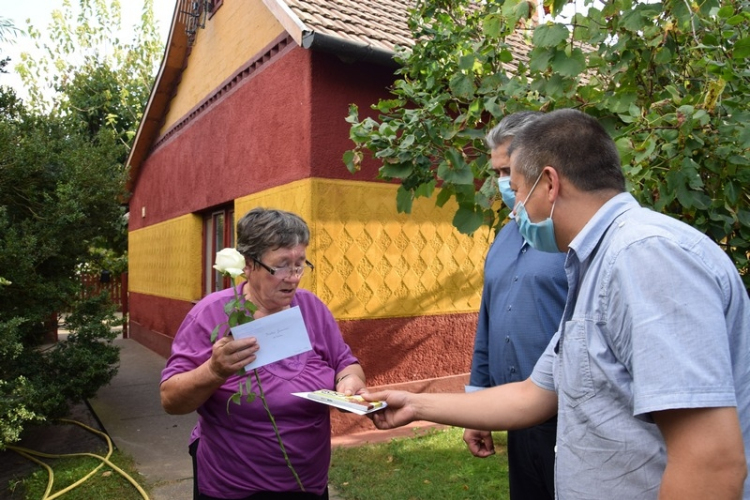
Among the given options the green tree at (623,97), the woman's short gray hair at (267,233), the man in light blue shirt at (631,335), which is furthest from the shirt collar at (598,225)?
the woman's short gray hair at (267,233)

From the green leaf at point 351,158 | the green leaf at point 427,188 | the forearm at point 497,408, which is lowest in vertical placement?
the forearm at point 497,408

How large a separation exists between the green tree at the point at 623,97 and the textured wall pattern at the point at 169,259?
6.29m

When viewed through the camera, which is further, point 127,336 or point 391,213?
point 127,336

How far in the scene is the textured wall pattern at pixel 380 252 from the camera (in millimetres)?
6004

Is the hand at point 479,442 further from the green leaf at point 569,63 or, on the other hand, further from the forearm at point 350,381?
the green leaf at point 569,63

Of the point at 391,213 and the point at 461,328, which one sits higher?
the point at 391,213

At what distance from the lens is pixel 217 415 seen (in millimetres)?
2312

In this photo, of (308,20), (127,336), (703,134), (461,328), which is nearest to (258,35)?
(308,20)

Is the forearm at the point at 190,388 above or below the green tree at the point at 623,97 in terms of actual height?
below

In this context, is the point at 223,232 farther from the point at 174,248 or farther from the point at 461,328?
the point at 461,328

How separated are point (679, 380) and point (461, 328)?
5.95m

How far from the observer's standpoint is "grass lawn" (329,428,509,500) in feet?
14.9

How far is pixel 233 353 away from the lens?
2.03m

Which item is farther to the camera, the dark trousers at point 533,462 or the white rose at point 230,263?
the dark trousers at point 533,462
